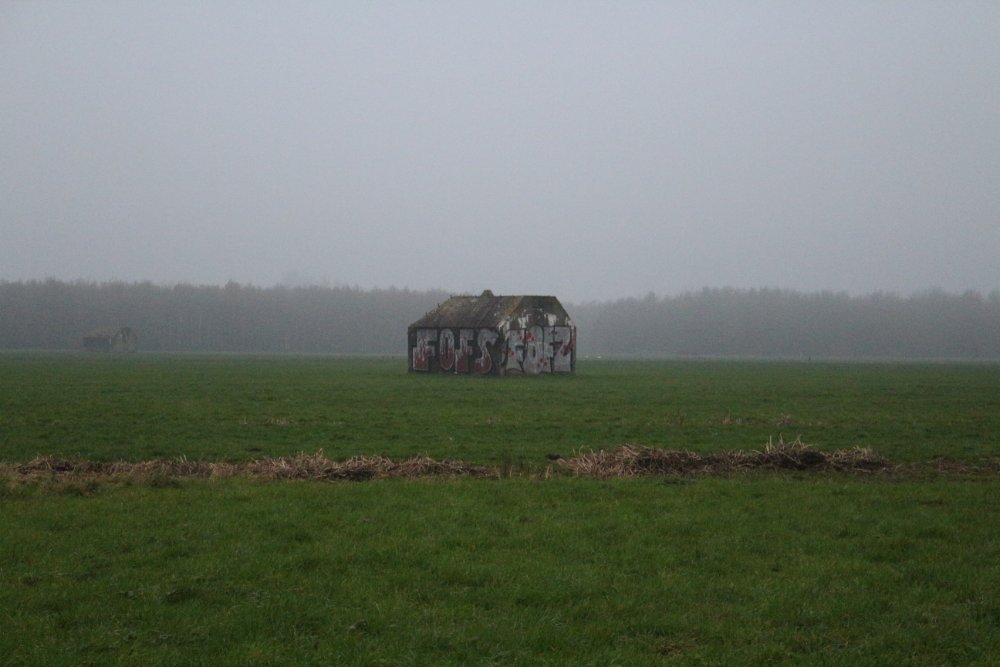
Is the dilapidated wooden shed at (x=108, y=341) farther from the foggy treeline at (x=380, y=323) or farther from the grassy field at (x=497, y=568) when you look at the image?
the grassy field at (x=497, y=568)

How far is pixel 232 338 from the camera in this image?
168 m

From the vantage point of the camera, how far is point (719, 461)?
1738 cm

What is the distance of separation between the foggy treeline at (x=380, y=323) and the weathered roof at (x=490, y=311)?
99.3 meters

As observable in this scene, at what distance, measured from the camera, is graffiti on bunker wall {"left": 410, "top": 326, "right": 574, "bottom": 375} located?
5422cm

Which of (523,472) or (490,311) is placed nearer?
(523,472)

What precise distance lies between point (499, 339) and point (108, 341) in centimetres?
9181

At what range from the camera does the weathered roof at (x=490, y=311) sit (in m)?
55.0

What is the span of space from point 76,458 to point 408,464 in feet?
23.4

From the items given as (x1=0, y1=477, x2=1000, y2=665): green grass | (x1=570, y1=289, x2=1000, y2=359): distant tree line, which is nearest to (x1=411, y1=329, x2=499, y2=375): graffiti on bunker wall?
(x1=0, y1=477, x2=1000, y2=665): green grass

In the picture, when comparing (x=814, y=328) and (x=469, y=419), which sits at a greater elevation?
(x=814, y=328)

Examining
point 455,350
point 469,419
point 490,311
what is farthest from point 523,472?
point 490,311

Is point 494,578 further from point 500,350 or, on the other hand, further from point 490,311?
point 490,311

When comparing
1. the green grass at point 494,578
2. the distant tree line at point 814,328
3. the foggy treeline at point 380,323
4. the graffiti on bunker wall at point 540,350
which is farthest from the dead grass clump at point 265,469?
the distant tree line at point 814,328

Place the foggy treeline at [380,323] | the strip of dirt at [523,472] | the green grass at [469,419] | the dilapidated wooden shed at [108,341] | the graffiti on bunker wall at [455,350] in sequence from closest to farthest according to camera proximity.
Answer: the strip of dirt at [523,472] < the green grass at [469,419] < the graffiti on bunker wall at [455,350] < the dilapidated wooden shed at [108,341] < the foggy treeline at [380,323]
